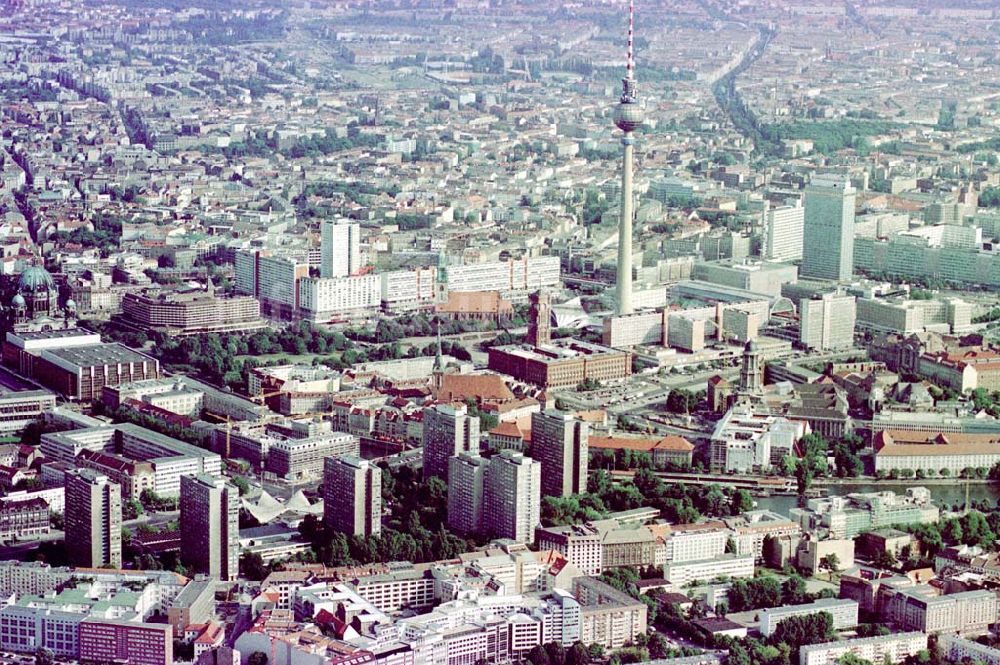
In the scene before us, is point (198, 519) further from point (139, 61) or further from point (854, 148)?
point (139, 61)

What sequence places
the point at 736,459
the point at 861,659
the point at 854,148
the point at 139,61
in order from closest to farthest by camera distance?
the point at 861,659 → the point at 736,459 → the point at 854,148 → the point at 139,61

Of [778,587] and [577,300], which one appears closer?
[778,587]

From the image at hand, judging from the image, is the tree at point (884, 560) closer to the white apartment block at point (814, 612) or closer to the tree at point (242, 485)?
the white apartment block at point (814, 612)

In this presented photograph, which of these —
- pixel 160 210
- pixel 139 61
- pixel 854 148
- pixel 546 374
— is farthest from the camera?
pixel 139 61

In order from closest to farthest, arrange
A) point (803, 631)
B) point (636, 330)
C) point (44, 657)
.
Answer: point (44, 657) → point (803, 631) → point (636, 330)

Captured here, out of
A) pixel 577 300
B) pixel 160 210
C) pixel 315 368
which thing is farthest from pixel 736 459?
pixel 160 210

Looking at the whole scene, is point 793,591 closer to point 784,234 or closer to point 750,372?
point 750,372

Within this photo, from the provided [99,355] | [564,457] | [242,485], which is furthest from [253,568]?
[99,355]
